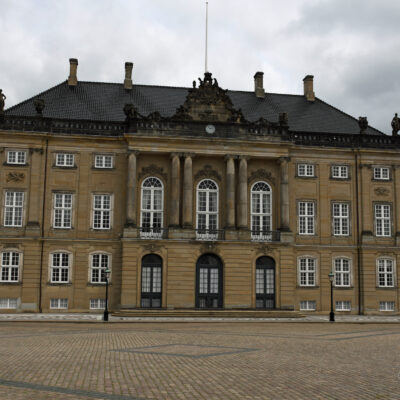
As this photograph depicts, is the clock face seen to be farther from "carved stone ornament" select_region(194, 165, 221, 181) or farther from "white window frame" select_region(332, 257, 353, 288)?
"white window frame" select_region(332, 257, 353, 288)

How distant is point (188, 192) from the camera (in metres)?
42.8

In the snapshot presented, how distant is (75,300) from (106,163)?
1024 cm

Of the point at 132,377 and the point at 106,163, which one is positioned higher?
the point at 106,163

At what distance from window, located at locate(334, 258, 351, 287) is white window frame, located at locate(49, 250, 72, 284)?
20.1 meters

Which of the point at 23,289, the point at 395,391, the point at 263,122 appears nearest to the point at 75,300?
the point at 23,289

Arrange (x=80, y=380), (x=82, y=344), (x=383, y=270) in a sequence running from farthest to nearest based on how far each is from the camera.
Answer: (x=383, y=270) < (x=82, y=344) < (x=80, y=380)

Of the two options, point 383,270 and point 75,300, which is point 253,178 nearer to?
point 383,270

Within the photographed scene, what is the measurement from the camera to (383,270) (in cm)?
4584

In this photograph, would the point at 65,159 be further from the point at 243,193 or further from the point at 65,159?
the point at 243,193

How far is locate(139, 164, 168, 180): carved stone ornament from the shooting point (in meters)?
43.7

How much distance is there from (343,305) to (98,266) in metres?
18.7

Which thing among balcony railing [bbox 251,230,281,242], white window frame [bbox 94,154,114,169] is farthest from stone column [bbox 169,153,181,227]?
balcony railing [bbox 251,230,281,242]

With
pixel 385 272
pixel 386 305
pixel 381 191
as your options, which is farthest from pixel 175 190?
pixel 386 305

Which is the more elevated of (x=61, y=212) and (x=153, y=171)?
(x=153, y=171)
